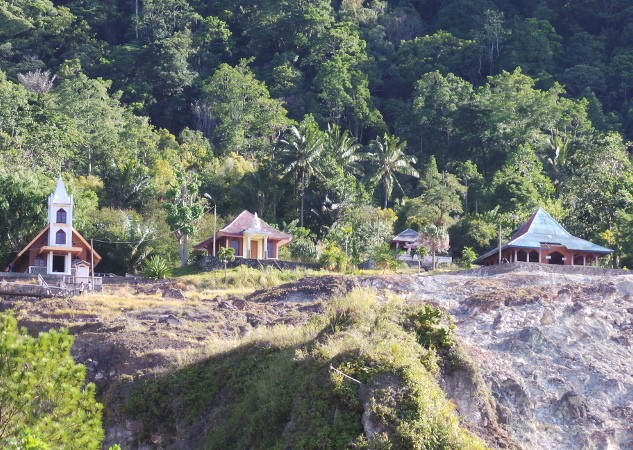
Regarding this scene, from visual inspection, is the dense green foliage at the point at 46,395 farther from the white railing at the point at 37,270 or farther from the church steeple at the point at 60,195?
the church steeple at the point at 60,195

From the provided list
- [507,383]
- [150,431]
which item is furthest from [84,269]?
[507,383]

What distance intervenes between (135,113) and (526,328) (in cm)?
7650

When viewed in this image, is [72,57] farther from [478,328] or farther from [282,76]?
[478,328]

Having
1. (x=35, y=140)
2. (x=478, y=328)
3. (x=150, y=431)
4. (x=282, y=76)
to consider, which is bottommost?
(x=150, y=431)

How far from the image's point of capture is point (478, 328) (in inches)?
1328

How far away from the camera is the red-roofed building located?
70.4 meters

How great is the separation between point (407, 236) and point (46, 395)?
53.1m

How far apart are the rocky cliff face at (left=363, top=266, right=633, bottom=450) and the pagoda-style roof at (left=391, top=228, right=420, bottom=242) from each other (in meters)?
37.4

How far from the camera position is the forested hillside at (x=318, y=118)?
250 feet

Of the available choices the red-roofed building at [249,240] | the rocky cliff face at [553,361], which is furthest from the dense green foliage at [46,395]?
the red-roofed building at [249,240]

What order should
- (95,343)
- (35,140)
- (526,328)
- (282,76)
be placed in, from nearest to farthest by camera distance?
(526,328)
(95,343)
(35,140)
(282,76)

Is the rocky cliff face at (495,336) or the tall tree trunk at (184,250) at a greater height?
the tall tree trunk at (184,250)

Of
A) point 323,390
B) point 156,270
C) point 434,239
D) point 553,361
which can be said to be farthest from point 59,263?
point 323,390

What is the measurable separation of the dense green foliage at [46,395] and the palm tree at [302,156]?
53.1 m
